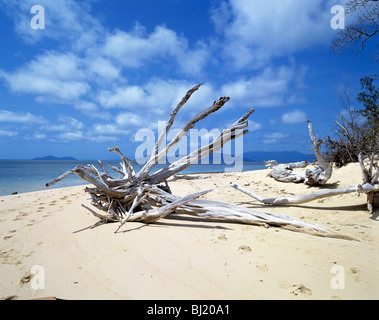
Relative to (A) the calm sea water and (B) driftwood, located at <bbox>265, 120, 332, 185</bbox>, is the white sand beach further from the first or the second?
(B) driftwood, located at <bbox>265, 120, 332, 185</bbox>

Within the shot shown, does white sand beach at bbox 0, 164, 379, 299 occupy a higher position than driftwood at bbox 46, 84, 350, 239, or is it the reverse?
driftwood at bbox 46, 84, 350, 239

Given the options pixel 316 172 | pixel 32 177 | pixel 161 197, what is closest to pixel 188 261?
pixel 161 197

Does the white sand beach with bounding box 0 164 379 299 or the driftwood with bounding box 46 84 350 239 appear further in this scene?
the driftwood with bounding box 46 84 350 239

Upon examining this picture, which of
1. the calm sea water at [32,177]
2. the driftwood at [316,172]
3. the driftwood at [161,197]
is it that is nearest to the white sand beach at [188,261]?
the driftwood at [161,197]

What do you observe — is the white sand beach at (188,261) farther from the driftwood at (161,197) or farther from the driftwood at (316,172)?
the driftwood at (316,172)

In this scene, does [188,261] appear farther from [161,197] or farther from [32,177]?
[32,177]

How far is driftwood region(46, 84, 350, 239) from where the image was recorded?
354 centimetres

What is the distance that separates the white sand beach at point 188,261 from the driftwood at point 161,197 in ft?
0.62

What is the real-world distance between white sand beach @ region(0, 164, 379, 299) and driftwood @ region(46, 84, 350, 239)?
19 centimetres

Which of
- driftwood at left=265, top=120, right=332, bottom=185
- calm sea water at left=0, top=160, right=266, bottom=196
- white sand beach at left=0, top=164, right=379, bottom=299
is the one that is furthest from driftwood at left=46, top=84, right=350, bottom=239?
driftwood at left=265, top=120, right=332, bottom=185

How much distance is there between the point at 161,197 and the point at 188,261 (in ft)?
6.53

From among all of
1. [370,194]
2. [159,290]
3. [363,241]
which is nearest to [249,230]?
[363,241]
